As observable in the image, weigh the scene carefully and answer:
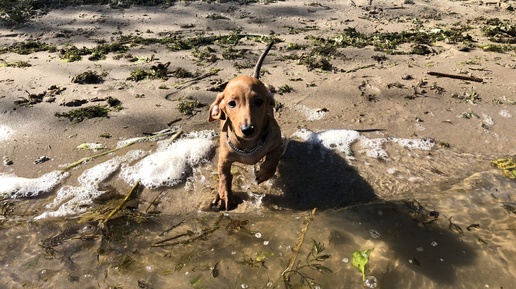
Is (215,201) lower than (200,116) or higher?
lower

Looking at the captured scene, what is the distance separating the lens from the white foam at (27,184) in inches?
156

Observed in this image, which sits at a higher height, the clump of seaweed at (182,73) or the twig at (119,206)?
the clump of seaweed at (182,73)

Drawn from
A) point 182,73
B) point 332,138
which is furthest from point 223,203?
point 182,73

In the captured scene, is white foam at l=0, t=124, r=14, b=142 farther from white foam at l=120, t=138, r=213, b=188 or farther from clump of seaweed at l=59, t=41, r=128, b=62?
clump of seaweed at l=59, t=41, r=128, b=62

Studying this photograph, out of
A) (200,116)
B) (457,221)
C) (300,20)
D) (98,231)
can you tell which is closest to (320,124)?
(200,116)

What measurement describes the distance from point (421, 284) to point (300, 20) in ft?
22.1

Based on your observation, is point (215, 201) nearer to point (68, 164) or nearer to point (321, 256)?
point (321, 256)

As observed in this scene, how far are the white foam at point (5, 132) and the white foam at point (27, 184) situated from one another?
75 cm

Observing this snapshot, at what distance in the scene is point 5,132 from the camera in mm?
4832

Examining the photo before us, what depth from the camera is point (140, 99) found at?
215 inches

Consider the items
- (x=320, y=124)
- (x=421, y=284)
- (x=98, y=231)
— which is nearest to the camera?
(x=421, y=284)

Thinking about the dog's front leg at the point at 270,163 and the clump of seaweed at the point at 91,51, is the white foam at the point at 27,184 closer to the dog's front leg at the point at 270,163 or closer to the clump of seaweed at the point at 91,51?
the dog's front leg at the point at 270,163

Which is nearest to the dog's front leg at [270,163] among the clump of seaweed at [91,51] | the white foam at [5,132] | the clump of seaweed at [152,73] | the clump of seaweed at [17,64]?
the clump of seaweed at [152,73]

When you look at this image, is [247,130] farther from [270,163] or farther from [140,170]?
[140,170]
